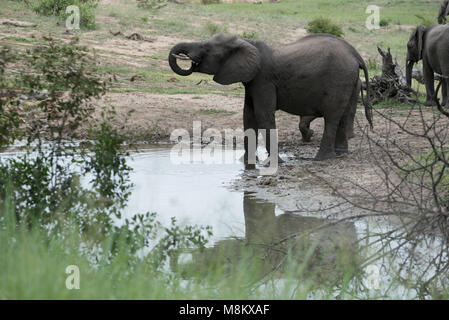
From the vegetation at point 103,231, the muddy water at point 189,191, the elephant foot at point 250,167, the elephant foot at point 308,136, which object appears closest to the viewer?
the vegetation at point 103,231

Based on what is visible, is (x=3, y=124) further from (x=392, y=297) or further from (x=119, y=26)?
(x=119, y=26)

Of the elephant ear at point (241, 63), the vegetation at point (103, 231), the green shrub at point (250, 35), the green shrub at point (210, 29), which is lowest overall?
the green shrub at point (250, 35)

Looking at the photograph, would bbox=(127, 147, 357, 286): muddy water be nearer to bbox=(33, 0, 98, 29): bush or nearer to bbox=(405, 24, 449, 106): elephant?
bbox=(405, 24, 449, 106): elephant

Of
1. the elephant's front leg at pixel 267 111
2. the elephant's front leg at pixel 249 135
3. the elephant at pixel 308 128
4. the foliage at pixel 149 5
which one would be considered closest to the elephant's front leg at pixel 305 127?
the elephant at pixel 308 128

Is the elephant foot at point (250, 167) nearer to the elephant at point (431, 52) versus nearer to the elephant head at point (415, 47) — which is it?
the elephant at point (431, 52)

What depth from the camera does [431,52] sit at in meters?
13.0

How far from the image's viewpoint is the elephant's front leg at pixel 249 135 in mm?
8828

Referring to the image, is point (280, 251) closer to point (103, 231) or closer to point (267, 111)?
point (103, 231)

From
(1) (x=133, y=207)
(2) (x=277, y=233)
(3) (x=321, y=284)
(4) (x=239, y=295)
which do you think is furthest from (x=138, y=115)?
(4) (x=239, y=295)

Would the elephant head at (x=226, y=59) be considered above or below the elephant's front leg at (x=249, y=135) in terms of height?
above

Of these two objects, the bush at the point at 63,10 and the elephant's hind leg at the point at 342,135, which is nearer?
the elephant's hind leg at the point at 342,135

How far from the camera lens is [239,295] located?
3605 millimetres

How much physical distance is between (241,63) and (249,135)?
0.95m

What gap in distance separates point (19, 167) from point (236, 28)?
75.3ft
